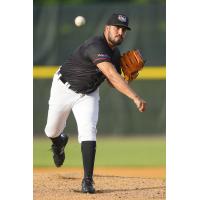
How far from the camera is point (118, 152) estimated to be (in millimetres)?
9719

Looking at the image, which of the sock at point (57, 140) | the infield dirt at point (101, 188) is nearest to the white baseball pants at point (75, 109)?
the sock at point (57, 140)

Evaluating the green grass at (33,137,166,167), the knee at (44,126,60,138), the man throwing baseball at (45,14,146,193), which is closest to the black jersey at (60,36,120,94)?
the man throwing baseball at (45,14,146,193)

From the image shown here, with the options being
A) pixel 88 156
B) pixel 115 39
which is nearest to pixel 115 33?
pixel 115 39

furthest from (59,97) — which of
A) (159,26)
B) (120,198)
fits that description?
(159,26)

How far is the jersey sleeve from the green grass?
12.3ft

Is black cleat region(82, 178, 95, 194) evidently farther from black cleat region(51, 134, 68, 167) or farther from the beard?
the beard

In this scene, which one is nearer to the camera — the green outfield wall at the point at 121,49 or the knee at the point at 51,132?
the knee at the point at 51,132

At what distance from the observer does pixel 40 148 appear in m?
9.90

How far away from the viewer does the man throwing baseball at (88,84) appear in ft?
16.4

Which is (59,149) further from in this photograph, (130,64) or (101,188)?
(130,64)

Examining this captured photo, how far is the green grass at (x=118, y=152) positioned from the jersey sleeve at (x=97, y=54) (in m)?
3.74

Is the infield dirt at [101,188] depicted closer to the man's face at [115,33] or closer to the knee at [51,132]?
the knee at [51,132]

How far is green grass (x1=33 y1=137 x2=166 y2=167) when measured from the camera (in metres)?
8.91
